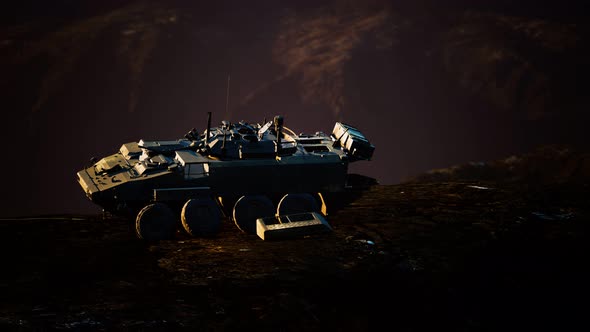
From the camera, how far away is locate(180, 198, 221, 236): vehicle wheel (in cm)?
1269

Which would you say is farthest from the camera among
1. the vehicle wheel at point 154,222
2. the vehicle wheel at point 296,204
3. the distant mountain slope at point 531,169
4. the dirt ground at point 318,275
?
the distant mountain slope at point 531,169

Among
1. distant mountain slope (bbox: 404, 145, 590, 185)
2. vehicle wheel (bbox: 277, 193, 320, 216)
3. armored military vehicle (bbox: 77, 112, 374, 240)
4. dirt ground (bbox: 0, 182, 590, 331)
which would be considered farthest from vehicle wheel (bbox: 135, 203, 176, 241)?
distant mountain slope (bbox: 404, 145, 590, 185)

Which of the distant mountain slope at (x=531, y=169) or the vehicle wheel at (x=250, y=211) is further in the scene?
the distant mountain slope at (x=531, y=169)

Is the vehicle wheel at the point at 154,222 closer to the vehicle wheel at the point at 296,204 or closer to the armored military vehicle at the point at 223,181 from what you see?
the armored military vehicle at the point at 223,181

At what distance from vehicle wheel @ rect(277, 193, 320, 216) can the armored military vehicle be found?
0.07 ft

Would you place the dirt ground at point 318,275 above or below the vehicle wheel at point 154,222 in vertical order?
below

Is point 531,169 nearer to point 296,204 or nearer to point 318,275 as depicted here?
point 296,204

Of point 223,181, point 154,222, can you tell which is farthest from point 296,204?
point 154,222

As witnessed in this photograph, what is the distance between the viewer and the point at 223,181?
1319 centimetres

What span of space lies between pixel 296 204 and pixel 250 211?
112 centimetres

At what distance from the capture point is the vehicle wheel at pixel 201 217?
41.6 ft

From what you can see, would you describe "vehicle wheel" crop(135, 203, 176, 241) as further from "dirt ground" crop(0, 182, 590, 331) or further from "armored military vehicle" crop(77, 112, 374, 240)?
"dirt ground" crop(0, 182, 590, 331)

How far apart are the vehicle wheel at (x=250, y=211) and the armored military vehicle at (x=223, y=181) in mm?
22

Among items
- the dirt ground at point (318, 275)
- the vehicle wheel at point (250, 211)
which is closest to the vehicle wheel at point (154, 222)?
the dirt ground at point (318, 275)
